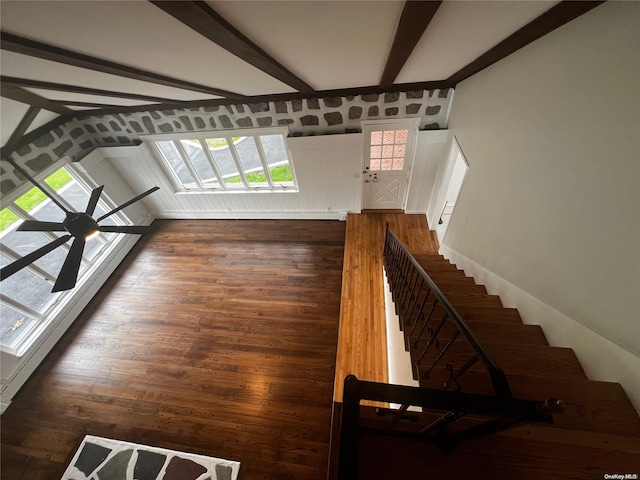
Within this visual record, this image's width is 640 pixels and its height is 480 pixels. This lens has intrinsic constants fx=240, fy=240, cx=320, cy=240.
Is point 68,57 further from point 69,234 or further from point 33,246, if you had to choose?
point 33,246

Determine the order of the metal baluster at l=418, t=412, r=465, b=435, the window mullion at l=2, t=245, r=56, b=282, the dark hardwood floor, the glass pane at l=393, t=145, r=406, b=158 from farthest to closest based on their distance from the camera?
the glass pane at l=393, t=145, r=406, b=158 → the window mullion at l=2, t=245, r=56, b=282 → the dark hardwood floor → the metal baluster at l=418, t=412, r=465, b=435

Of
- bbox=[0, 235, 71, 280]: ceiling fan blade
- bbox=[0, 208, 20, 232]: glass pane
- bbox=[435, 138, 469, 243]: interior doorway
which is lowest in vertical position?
bbox=[0, 235, 71, 280]: ceiling fan blade

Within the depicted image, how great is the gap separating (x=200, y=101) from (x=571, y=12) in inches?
152

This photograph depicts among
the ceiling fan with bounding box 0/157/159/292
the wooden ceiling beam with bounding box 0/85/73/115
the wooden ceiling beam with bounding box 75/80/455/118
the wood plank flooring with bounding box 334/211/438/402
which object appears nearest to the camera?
the ceiling fan with bounding box 0/157/159/292

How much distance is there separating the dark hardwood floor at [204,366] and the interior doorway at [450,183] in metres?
1.78

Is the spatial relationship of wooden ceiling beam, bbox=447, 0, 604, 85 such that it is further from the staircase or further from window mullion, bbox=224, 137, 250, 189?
window mullion, bbox=224, 137, 250, 189

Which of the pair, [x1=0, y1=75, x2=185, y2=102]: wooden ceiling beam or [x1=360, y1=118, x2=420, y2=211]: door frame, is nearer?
[x1=0, y1=75, x2=185, y2=102]: wooden ceiling beam

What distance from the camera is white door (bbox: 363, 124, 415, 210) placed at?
3.77 m

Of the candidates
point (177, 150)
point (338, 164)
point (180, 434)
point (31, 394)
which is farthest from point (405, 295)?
point (31, 394)

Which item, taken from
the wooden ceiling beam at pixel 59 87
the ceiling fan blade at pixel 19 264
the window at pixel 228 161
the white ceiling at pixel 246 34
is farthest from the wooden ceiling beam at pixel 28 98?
the ceiling fan blade at pixel 19 264

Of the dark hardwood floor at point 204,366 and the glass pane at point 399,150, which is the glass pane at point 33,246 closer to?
the dark hardwood floor at point 204,366

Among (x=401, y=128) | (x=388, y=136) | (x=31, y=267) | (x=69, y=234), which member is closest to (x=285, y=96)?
(x=388, y=136)

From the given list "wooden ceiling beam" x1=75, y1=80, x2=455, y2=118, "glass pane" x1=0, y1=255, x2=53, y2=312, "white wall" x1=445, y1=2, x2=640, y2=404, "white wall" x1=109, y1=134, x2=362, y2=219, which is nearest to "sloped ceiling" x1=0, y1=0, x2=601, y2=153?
"white wall" x1=445, y1=2, x2=640, y2=404

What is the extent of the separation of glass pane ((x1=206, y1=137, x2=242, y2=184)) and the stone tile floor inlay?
4.07 metres
